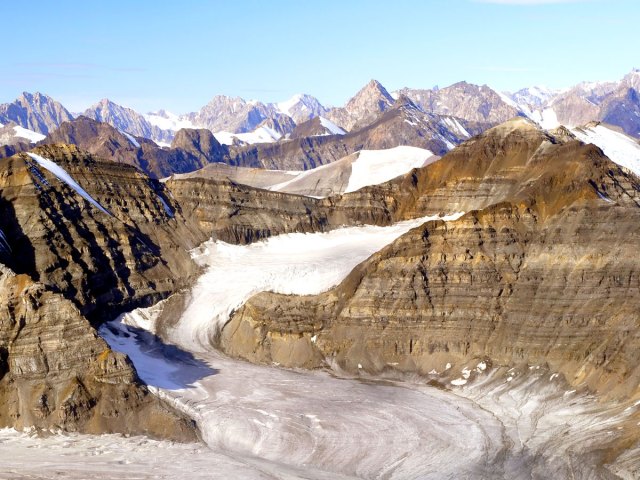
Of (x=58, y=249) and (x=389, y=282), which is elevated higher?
(x=58, y=249)

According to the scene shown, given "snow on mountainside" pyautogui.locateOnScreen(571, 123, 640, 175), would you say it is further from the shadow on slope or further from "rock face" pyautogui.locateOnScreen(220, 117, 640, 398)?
the shadow on slope

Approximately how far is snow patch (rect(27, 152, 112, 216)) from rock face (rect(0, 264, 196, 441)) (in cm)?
3319

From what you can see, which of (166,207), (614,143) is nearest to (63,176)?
(166,207)

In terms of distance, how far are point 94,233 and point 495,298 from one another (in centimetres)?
4032

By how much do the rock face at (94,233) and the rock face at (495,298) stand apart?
11.7 m

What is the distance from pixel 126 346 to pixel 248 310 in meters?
13.2

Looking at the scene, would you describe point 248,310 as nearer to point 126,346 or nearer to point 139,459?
point 126,346

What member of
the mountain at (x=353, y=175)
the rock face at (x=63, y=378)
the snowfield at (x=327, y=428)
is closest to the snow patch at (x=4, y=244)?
the snowfield at (x=327, y=428)

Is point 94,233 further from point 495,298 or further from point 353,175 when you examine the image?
point 353,175

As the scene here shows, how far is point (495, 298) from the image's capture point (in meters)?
90.7

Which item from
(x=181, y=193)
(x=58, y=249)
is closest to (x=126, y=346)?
(x=58, y=249)

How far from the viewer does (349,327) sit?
307 ft

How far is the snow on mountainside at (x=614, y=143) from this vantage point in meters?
142

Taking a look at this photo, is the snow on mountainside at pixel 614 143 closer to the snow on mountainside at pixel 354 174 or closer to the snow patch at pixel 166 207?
the snow on mountainside at pixel 354 174
